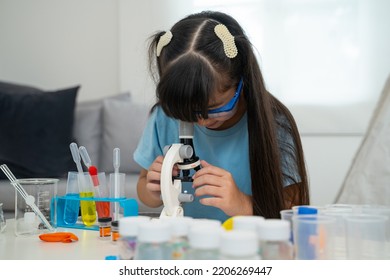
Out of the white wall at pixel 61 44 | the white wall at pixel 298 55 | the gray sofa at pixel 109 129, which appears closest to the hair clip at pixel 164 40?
the gray sofa at pixel 109 129

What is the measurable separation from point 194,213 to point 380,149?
23.7 inches

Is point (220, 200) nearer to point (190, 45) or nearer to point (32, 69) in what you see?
point (190, 45)

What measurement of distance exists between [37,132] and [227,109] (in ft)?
5.03

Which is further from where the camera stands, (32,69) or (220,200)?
(32,69)

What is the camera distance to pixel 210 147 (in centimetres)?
121

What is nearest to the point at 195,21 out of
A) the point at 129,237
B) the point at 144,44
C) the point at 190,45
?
the point at 190,45

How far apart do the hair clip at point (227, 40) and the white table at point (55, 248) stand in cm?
46

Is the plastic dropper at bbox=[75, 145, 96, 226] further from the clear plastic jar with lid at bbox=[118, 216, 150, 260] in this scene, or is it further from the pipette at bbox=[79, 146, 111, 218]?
the clear plastic jar with lid at bbox=[118, 216, 150, 260]

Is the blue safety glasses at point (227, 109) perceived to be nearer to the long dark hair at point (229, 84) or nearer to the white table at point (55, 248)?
the long dark hair at point (229, 84)

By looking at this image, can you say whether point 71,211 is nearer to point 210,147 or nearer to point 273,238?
point 210,147

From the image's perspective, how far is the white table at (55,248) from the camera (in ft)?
2.45

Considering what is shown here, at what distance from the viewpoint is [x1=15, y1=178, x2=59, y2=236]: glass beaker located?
3.09ft
